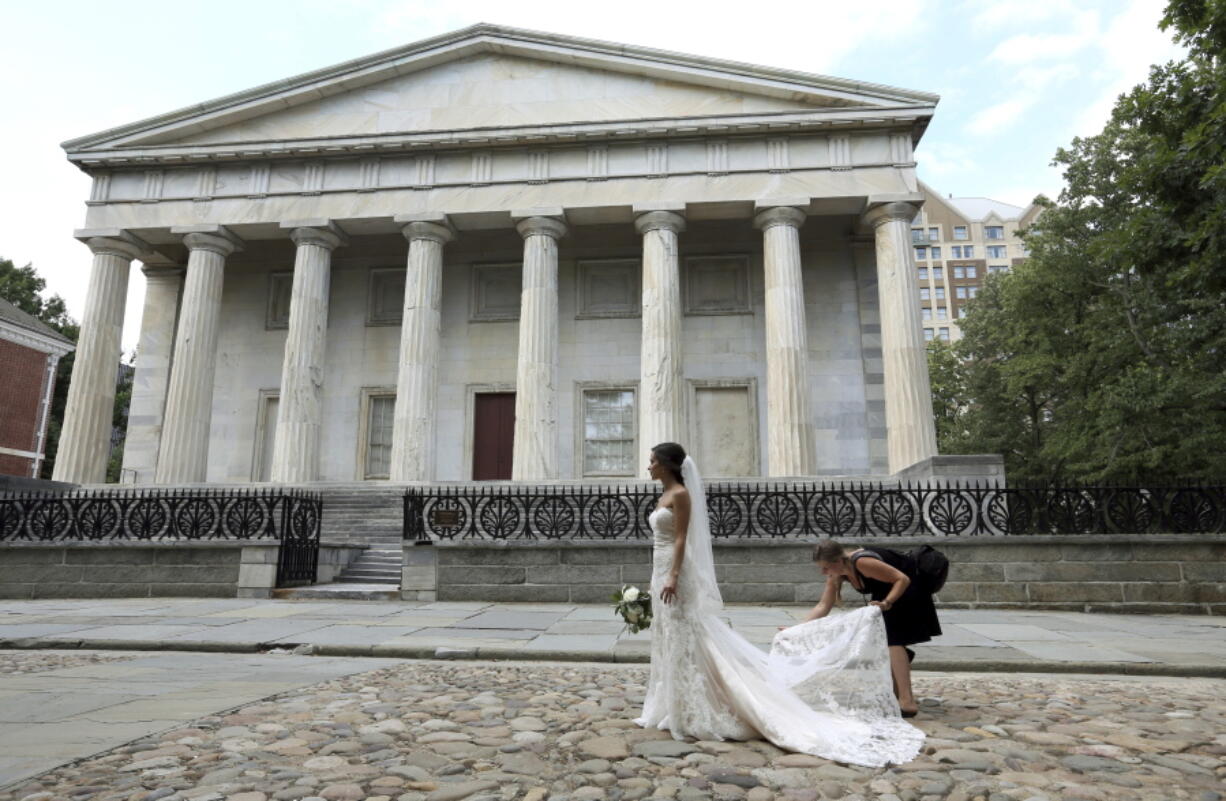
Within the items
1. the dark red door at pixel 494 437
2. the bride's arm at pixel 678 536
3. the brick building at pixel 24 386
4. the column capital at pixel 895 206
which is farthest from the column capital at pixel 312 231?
the brick building at pixel 24 386

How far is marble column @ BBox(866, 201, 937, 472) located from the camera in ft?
63.9

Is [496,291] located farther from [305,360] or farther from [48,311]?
[48,311]

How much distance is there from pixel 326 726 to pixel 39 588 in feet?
37.7

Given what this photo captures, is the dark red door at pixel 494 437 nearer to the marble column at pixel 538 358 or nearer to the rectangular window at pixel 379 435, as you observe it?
the rectangular window at pixel 379 435

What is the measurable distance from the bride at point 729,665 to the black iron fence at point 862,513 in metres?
6.85

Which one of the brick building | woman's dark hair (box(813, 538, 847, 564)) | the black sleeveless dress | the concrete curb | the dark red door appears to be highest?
the brick building

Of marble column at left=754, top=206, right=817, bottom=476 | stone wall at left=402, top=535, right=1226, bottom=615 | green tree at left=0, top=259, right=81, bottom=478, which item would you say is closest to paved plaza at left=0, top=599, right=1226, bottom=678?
stone wall at left=402, top=535, right=1226, bottom=615

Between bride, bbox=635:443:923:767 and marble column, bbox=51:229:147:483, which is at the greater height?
marble column, bbox=51:229:147:483

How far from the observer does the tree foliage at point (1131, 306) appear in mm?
12219

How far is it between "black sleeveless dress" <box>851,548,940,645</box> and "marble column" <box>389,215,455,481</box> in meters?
16.4

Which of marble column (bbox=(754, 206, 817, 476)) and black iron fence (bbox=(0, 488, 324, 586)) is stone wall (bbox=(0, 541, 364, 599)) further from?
marble column (bbox=(754, 206, 817, 476))

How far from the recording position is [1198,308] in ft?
65.5

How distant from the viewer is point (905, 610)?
5.04 m

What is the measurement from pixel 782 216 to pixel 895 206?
3.12 meters
